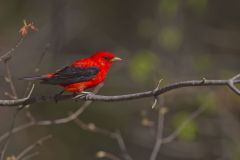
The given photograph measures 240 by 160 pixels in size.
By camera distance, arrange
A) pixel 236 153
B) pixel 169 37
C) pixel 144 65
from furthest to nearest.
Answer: pixel 169 37 < pixel 144 65 < pixel 236 153

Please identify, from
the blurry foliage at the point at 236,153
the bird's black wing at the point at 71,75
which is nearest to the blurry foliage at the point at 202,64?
the blurry foliage at the point at 236,153

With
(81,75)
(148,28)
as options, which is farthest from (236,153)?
(81,75)

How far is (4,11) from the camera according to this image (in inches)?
578

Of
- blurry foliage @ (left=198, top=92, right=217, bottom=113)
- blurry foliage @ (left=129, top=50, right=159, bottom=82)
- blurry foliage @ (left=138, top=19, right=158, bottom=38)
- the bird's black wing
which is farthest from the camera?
blurry foliage @ (left=138, top=19, right=158, bottom=38)

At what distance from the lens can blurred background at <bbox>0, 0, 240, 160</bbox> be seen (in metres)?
12.6

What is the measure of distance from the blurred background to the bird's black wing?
3.63 metres

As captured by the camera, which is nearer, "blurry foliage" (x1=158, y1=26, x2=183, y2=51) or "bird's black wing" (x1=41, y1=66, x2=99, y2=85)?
"bird's black wing" (x1=41, y1=66, x2=99, y2=85)

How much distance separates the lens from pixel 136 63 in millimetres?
12109

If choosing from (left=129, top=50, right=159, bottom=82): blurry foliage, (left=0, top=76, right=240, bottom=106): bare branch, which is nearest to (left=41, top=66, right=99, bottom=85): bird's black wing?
(left=0, top=76, right=240, bottom=106): bare branch

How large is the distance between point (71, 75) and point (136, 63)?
451cm

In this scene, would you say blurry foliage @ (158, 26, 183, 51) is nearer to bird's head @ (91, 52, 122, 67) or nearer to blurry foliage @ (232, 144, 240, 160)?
blurry foliage @ (232, 144, 240, 160)

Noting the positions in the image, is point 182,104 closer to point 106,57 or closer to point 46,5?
point 46,5

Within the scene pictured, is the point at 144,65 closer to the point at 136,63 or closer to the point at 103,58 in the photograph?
the point at 136,63

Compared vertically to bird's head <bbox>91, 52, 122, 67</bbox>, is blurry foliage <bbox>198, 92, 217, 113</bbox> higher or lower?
higher
